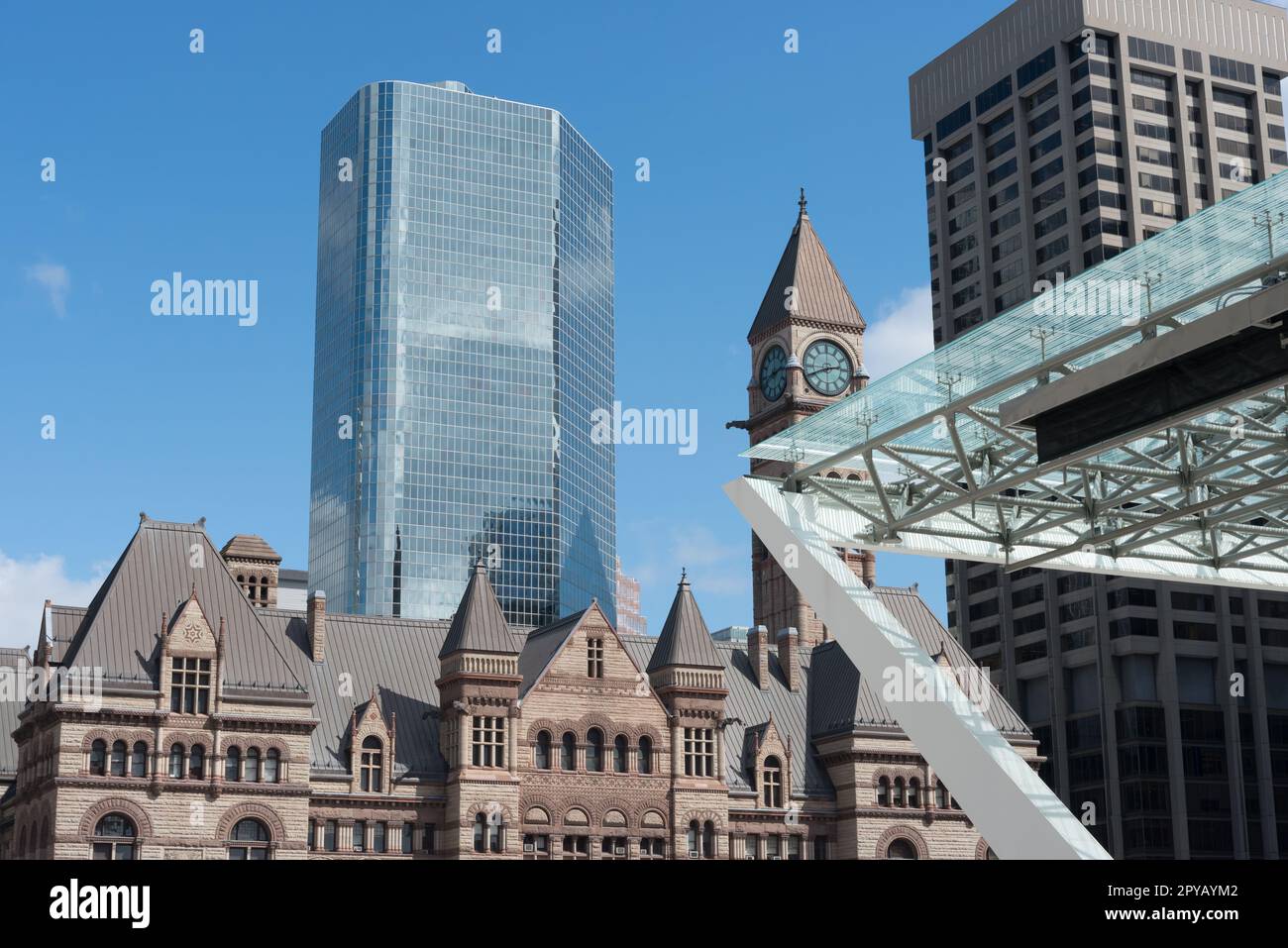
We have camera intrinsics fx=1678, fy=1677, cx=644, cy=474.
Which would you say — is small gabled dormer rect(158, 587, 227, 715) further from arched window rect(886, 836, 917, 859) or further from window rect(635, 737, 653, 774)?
arched window rect(886, 836, 917, 859)

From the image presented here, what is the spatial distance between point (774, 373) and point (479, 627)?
39536 mm

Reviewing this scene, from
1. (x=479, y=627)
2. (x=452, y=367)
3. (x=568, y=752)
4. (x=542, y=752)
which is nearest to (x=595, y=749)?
(x=568, y=752)

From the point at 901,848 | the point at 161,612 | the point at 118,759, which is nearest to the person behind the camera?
the point at 118,759

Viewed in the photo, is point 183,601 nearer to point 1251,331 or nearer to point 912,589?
point 912,589

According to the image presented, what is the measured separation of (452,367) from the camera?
15988 centimetres

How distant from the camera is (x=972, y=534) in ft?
115

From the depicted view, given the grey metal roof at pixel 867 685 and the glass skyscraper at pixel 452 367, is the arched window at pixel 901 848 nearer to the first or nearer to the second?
the grey metal roof at pixel 867 685

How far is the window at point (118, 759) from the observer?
58.5m

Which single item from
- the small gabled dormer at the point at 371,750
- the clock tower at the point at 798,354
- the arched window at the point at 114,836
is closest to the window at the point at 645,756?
the small gabled dormer at the point at 371,750

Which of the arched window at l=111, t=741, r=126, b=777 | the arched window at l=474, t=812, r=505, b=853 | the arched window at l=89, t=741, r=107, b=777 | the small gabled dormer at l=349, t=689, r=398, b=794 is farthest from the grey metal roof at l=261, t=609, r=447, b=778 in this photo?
the arched window at l=89, t=741, r=107, b=777

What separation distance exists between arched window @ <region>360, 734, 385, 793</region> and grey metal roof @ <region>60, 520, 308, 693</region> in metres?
3.59

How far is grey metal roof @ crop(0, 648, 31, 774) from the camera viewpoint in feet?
233

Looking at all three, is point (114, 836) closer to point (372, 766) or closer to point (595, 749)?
point (372, 766)
